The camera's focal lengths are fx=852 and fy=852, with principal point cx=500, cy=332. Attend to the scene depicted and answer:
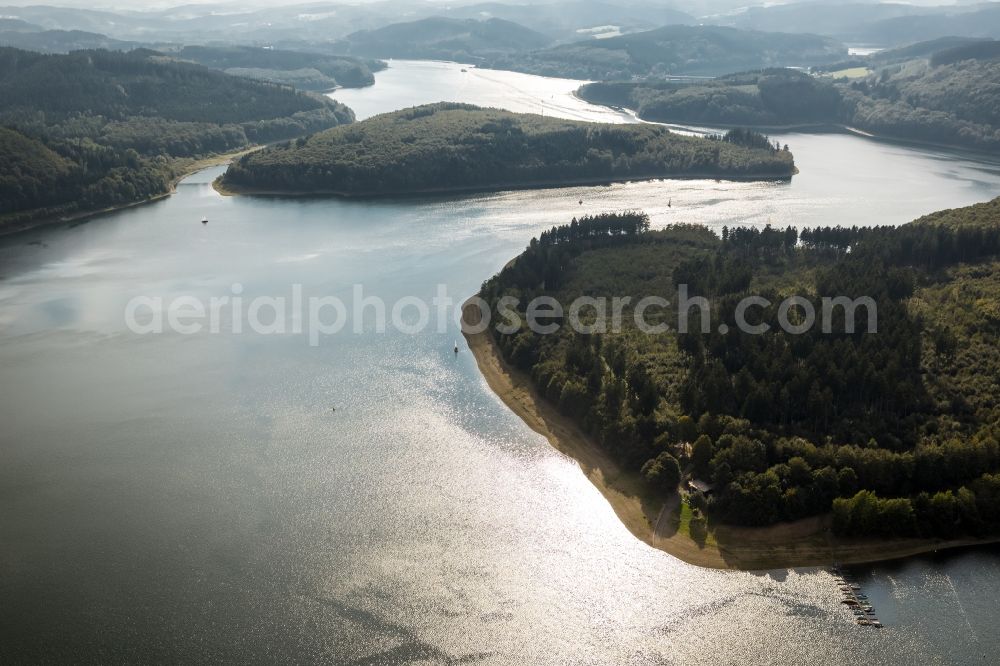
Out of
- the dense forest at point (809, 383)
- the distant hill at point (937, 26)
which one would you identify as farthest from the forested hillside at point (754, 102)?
the distant hill at point (937, 26)

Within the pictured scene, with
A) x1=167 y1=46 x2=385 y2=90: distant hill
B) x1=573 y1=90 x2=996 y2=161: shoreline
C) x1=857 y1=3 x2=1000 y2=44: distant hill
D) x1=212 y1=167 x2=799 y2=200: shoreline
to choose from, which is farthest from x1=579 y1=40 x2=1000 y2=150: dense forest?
x1=857 y1=3 x2=1000 y2=44: distant hill

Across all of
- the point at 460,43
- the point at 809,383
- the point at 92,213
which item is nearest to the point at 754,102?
the point at 92,213

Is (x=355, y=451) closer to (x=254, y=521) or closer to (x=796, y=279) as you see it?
(x=254, y=521)

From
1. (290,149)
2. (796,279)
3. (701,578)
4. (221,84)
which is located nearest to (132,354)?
(701,578)

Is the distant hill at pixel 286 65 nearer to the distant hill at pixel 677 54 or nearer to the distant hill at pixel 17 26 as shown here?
the distant hill at pixel 677 54

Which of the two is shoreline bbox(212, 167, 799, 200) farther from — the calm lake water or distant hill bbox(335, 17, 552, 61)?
distant hill bbox(335, 17, 552, 61)

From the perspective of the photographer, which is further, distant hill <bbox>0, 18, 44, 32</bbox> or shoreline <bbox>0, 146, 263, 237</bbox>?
distant hill <bbox>0, 18, 44, 32</bbox>
